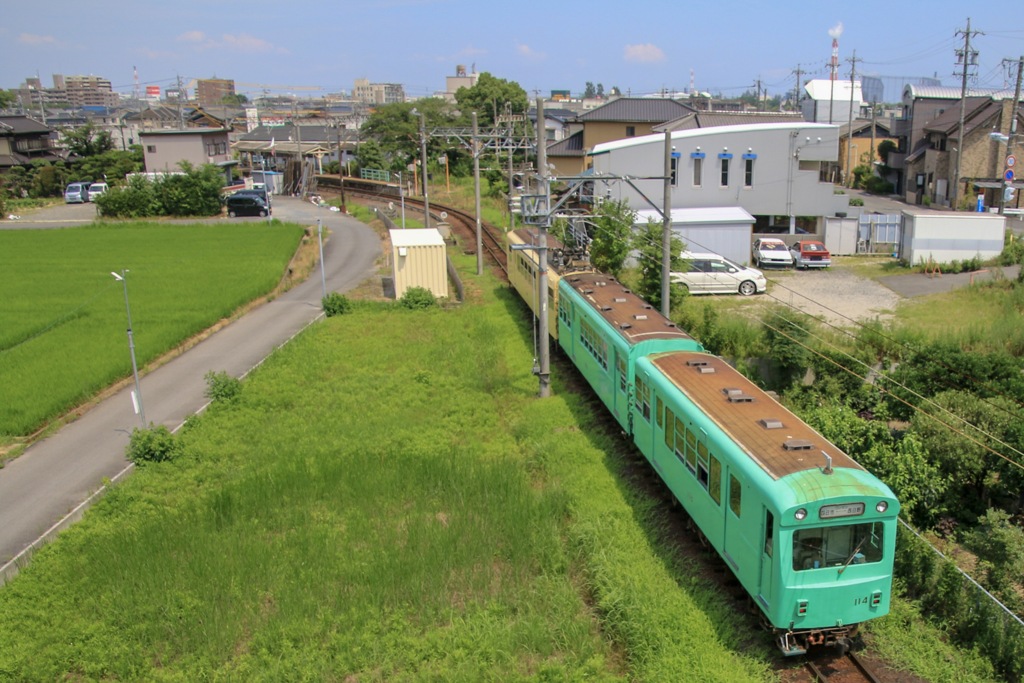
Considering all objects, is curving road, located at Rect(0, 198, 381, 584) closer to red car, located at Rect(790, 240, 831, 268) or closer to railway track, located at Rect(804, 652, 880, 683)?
railway track, located at Rect(804, 652, 880, 683)

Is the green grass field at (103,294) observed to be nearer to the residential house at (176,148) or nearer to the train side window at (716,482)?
the train side window at (716,482)

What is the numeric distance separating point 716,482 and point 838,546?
5.43ft

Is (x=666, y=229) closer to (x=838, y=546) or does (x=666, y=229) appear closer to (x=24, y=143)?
(x=838, y=546)

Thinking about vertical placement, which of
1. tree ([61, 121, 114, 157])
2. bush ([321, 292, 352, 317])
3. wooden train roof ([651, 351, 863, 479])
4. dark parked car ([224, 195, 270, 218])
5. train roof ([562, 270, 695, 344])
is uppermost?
tree ([61, 121, 114, 157])

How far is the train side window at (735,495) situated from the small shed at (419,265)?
1798 centimetres

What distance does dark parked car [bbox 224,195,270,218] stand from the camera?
45531 millimetres

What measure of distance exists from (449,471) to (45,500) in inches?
255

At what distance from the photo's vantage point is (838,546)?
8.80 m

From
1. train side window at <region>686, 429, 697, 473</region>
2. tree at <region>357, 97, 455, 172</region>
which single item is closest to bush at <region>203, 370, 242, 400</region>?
train side window at <region>686, 429, 697, 473</region>

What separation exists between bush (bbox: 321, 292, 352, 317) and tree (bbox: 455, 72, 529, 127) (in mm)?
44367

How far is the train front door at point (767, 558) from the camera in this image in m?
8.68

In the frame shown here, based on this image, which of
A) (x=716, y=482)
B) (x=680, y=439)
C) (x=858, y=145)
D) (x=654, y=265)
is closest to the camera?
(x=716, y=482)

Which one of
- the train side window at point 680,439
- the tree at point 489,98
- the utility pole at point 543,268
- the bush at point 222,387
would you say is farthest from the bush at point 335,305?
the tree at point 489,98

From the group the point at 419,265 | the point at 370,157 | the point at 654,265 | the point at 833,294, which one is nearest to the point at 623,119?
the point at 370,157
